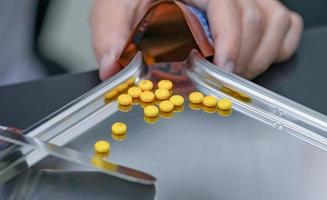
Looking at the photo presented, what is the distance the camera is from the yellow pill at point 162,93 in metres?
0.49

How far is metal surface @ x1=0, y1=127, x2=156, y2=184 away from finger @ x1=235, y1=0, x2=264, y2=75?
0.57 feet

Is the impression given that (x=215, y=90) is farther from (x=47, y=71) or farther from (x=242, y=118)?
(x=47, y=71)

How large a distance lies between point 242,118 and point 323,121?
6 cm

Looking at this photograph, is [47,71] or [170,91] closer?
[170,91]

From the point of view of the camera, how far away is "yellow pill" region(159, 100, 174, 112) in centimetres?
47

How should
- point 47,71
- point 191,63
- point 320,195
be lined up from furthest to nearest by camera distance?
point 47,71, point 191,63, point 320,195

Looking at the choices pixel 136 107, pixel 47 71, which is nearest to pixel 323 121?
pixel 136 107

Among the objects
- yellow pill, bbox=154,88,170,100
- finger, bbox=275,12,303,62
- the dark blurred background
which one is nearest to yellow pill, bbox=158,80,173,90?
yellow pill, bbox=154,88,170,100

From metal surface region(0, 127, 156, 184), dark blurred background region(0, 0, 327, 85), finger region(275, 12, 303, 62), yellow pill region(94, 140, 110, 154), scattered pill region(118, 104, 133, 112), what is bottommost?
dark blurred background region(0, 0, 327, 85)

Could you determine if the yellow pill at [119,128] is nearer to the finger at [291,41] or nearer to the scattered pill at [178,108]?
the scattered pill at [178,108]

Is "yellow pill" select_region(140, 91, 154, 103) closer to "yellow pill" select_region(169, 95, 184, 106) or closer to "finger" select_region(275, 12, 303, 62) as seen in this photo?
"yellow pill" select_region(169, 95, 184, 106)

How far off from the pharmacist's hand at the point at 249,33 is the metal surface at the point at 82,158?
155 millimetres

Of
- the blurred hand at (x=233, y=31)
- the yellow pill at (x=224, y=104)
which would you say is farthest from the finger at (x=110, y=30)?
the yellow pill at (x=224, y=104)

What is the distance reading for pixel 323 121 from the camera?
1.53 feet
